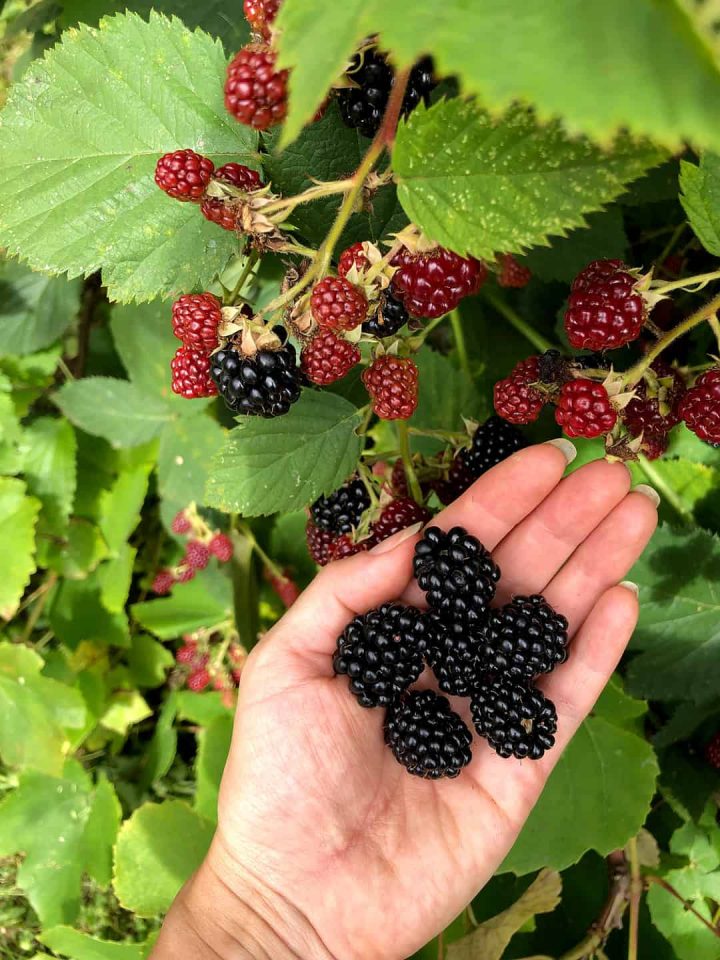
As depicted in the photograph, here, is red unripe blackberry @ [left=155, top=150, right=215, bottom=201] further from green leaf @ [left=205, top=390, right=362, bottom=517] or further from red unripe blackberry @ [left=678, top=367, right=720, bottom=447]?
red unripe blackberry @ [left=678, top=367, right=720, bottom=447]

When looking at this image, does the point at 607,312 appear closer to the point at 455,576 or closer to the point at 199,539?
the point at 455,576

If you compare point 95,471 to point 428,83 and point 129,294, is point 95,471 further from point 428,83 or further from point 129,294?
point 428,83

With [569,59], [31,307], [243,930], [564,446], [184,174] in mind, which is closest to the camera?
[569,59]

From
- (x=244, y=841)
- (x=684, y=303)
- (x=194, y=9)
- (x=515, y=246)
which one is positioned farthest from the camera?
(x=684, y=303)

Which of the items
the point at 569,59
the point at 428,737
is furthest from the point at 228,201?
the point at 428,737

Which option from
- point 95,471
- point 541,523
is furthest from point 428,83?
point 95,471

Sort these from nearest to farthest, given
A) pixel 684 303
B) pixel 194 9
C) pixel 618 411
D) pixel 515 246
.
Result: 1. pixel 515 246
2. pixel 618 411
3. pixel 194 9
4. pixel 684 303
